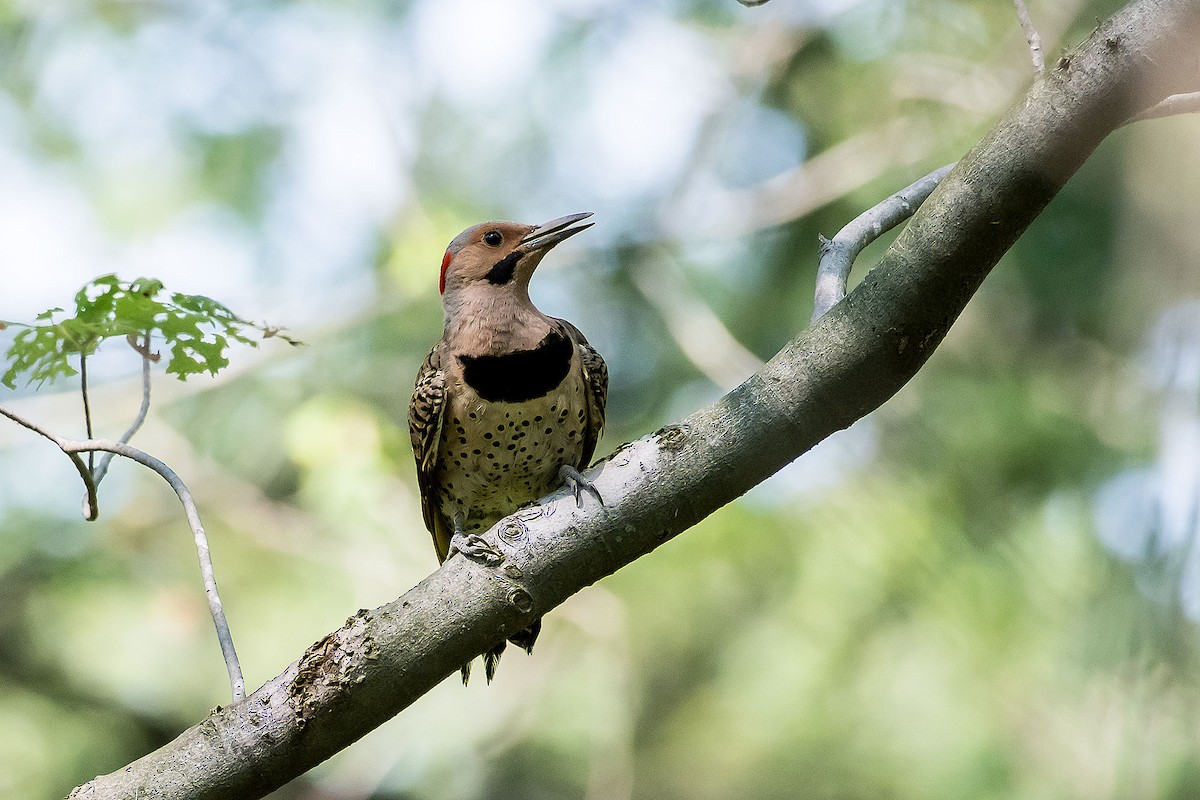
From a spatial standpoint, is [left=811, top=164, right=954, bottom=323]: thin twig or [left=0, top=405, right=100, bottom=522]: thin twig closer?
[left=0, top=405, right=100, bottom=522]: thin twig

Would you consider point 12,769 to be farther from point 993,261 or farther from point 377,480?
point 993,261

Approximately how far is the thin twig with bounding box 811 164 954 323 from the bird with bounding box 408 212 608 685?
1311mm

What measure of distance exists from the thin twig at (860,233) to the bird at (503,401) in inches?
51.6

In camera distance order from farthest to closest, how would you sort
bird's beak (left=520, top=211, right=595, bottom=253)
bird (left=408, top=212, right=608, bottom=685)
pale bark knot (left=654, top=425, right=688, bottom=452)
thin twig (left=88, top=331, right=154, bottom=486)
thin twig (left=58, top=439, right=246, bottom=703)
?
bird's beak (left=520, top=211, right=595, bottom=253) < bird (left=408, top=212, right=608, bottom=685) < thin twig (left=88, top=331, right=154, bottom=486) < pale bark knot (left=654, top=425, right=688, bottom=452) < thin twig (left=58, top=439, right=246, bottom=703)

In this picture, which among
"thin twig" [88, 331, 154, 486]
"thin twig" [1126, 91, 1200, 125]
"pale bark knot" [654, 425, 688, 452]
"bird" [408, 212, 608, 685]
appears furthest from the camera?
"bird" [408, 212, 608, 685]

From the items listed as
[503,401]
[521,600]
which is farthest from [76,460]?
[503,401]

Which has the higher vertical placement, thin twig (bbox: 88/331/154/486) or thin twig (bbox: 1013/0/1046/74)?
thin twig (bbox: 88/331/154/486)

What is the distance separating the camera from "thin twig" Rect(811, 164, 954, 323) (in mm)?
2588

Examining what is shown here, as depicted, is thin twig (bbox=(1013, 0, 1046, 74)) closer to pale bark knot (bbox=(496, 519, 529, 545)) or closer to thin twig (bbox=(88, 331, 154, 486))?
pale bark knot (bbox=(496, 519, 529, 545))

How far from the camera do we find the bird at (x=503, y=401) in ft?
12.5

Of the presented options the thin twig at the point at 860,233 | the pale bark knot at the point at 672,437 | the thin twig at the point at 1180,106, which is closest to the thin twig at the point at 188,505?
the pale bark knot at the point at 672,437

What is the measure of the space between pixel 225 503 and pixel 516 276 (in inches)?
134

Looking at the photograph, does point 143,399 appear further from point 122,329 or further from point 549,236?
Result: point 549,236

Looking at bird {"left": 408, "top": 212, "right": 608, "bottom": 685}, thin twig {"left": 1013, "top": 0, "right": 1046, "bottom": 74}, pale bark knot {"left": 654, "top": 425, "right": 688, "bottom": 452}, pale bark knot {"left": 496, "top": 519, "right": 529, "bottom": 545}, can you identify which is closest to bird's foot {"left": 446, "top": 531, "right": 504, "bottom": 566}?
pale bark knot {"left": 496, "top": 519, "right": 529, "bottom": 545}
